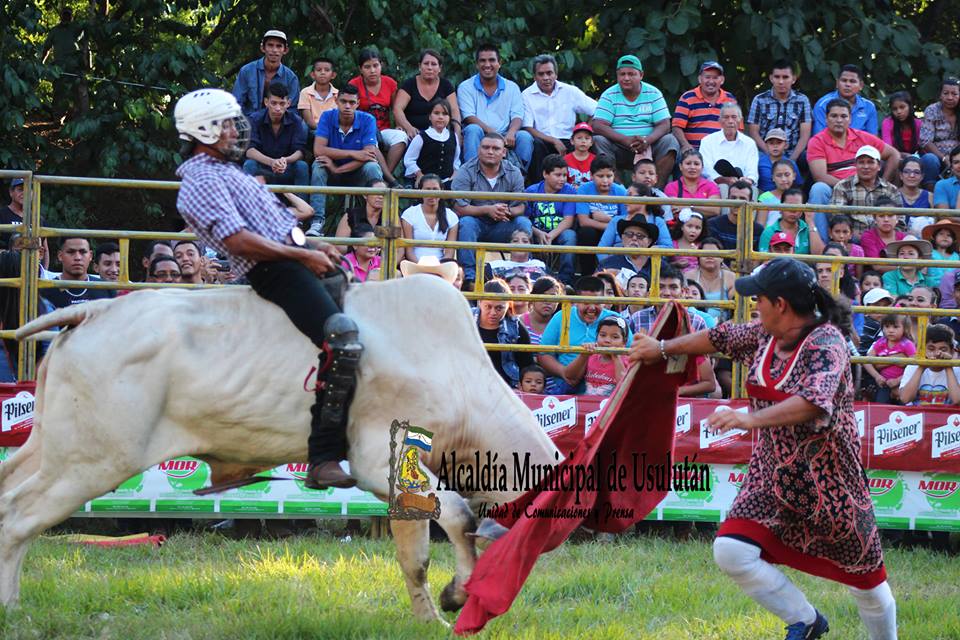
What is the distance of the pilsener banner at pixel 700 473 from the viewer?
8922mm

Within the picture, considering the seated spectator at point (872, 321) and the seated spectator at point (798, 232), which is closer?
the seated spectator at point (872, 321)

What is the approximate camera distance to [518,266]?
1041cm

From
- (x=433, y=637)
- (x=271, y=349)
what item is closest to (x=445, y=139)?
(x=271, y=349)

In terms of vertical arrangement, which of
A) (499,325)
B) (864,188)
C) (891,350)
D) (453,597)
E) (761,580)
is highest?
(864,188)

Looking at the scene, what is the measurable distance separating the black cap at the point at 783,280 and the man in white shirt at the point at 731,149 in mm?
7107

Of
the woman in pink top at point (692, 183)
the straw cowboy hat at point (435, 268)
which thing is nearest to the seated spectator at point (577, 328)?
the straw cowboy hat at point (435, 268)

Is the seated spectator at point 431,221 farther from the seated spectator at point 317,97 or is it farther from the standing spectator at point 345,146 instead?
the seated spectator at point 317,97

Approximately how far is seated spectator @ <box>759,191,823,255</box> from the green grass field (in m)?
3.39

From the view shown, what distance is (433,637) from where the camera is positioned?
236 inches

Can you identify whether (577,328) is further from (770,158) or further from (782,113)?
(782,113)

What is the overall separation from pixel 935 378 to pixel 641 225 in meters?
2.54

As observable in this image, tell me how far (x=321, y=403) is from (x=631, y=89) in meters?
7.68

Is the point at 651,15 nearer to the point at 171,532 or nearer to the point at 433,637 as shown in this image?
the point at 171,532

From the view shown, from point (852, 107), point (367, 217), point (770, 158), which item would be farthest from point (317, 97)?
point (852, 107)
